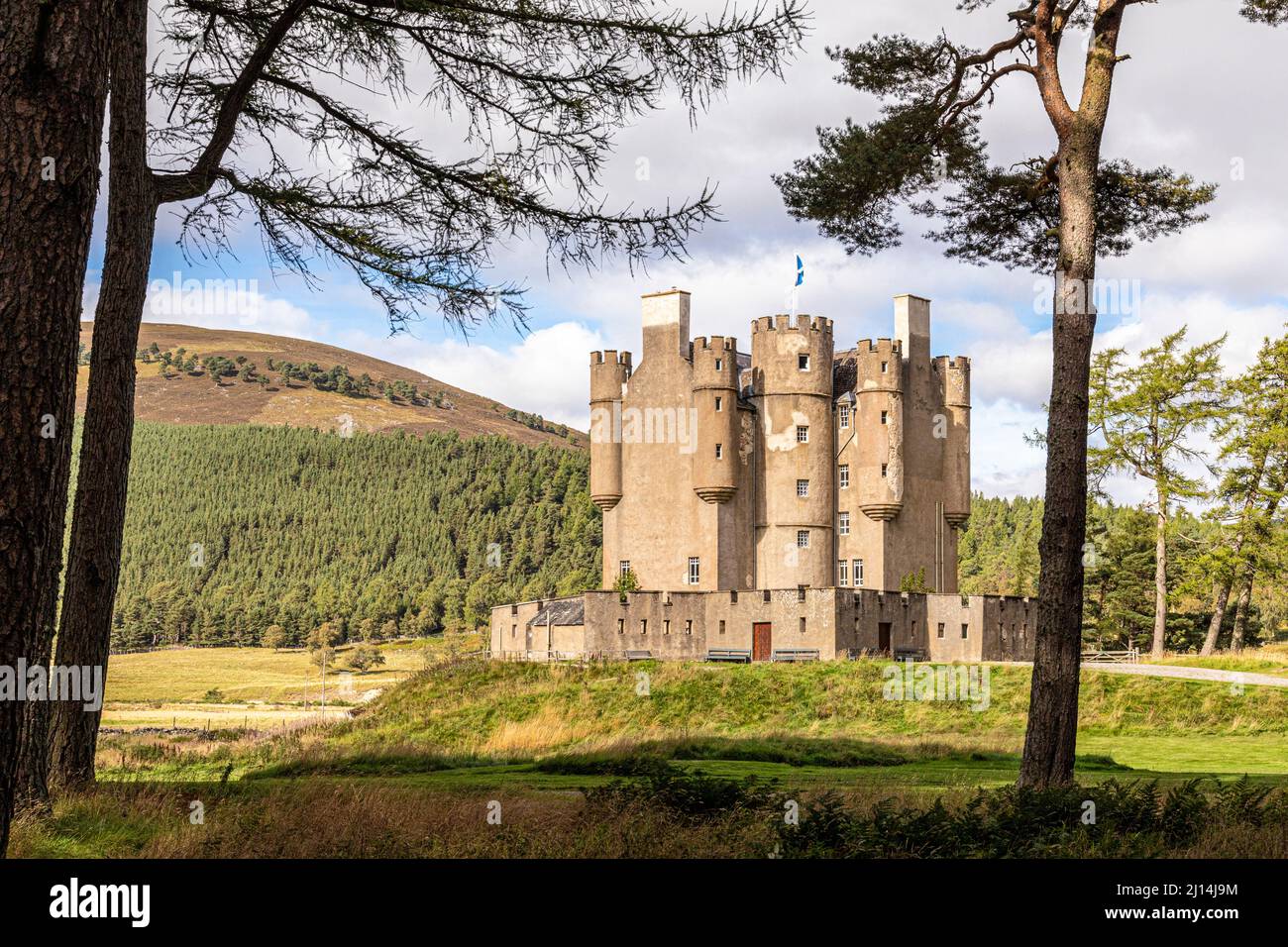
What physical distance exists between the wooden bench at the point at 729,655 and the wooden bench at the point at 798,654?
132 cm

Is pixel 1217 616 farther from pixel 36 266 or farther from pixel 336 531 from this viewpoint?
pixel 336 531

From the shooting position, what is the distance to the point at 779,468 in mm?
55688

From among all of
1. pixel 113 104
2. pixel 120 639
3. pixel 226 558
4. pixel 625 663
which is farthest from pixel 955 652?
pixel 226 558

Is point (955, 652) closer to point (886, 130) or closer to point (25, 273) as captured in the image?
point (886, 130)

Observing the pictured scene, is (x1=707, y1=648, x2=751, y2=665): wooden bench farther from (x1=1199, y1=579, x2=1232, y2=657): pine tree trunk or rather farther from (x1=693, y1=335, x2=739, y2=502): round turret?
(x1=1199, y1=579, x2=1232, y2=657): pine tree trunk

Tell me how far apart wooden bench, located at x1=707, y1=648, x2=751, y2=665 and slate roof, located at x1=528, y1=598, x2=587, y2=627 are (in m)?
7.71

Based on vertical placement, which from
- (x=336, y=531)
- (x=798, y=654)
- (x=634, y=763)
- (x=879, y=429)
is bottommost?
(x=634, y=763)

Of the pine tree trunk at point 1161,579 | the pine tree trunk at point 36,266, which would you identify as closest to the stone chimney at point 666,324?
the pine tree trunk at point 1161,579

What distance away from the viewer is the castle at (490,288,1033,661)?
180ft

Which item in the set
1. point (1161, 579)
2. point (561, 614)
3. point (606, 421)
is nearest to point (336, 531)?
point (561, 614)

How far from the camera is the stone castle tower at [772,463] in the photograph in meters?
55.0

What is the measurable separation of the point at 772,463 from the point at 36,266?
50317mm

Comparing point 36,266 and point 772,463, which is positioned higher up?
point 772,463

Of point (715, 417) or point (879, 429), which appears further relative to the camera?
point (879, 429)
